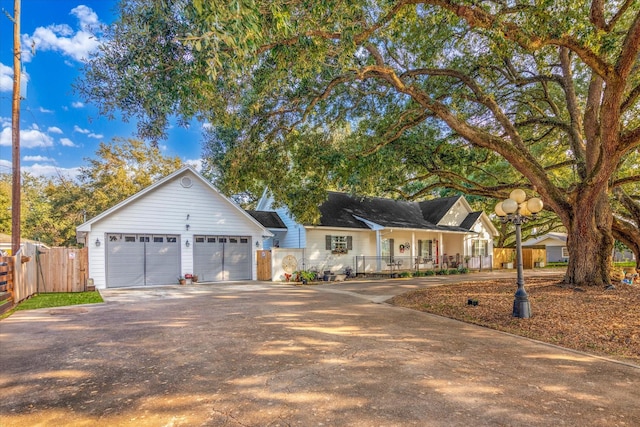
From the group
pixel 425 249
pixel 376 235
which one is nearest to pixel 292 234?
pixel 376 235

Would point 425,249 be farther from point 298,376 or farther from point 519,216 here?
point 298,376

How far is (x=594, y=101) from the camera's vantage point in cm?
1156

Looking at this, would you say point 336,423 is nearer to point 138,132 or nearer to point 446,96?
point 138,132

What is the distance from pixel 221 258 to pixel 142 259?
359 cm

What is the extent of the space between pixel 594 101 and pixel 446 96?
182 inches

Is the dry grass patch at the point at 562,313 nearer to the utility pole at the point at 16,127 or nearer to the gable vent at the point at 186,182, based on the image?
the gable vent at the point at 186,182

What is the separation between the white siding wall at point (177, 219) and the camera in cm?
1510

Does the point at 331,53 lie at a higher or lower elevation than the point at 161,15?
higher

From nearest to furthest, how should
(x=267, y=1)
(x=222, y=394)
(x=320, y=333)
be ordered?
(x=222, y=394) < (x=267, y=1) < (x=320, y=333)

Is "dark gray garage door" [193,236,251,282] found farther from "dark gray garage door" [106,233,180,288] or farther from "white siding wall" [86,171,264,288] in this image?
"dark gray garage door" [106,233,180,288]

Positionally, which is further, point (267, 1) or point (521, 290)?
point (521, 290)

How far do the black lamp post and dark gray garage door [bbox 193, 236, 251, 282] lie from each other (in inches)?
508

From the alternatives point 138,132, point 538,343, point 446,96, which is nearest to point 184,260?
point 138,132

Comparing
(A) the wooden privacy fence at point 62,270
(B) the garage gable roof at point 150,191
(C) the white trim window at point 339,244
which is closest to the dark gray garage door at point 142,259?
(B) the garage gable roof at point 150,191
